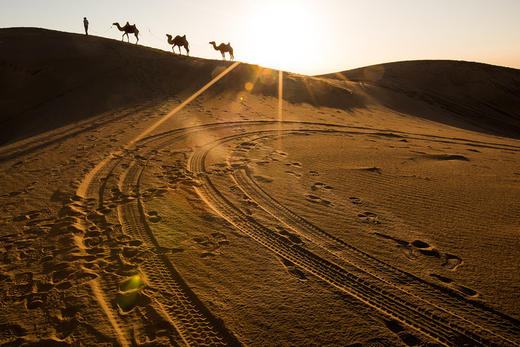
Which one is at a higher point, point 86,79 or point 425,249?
point 86,79

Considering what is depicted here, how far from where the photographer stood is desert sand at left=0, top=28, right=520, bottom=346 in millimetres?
2027

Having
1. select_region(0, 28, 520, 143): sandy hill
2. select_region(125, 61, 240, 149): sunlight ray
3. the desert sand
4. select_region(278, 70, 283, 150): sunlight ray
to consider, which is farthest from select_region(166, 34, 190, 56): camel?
the desert sand

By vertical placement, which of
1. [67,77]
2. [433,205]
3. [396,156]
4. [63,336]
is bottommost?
[63,336]

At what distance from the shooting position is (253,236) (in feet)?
10.2

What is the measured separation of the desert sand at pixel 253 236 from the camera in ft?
6.65

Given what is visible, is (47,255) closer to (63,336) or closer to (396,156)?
(63,336)

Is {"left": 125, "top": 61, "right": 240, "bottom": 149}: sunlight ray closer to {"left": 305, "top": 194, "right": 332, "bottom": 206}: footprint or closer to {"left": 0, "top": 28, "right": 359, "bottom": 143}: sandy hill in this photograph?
{"left": 0, "top": 28, "right": 359, "bottom": 143}: sandy hill

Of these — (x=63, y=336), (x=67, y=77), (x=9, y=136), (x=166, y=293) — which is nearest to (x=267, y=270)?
(x=166, y=293)

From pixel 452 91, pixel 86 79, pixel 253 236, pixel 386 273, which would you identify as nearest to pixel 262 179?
pixel 253 236

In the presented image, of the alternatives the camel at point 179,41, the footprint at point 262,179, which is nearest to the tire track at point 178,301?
the footprint at point 262,179

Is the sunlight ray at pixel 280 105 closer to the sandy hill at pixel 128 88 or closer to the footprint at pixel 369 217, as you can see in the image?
the sandy hill at pixel 128 88

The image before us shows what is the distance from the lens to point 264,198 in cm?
403

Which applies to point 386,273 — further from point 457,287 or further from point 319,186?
point 319,186

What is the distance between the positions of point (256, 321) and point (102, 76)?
48.6 ft
